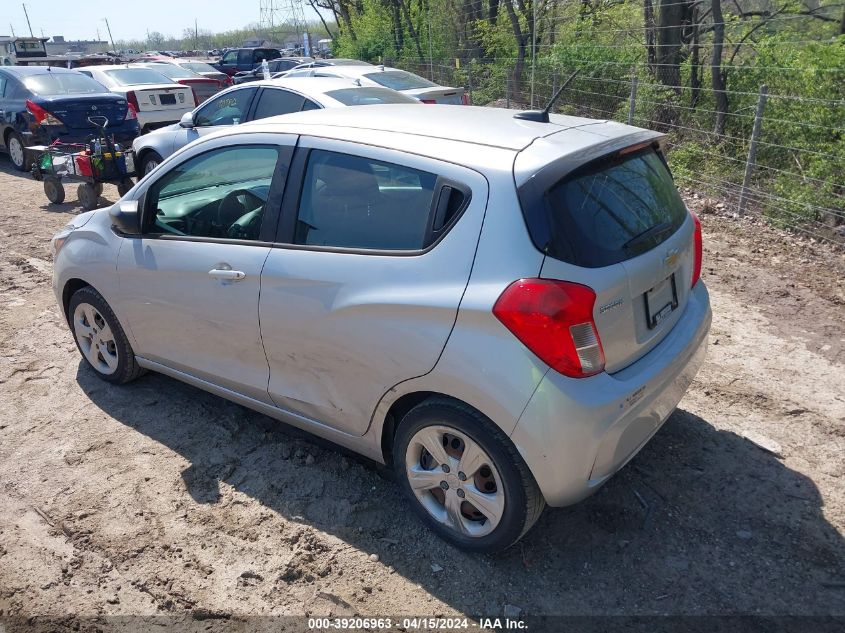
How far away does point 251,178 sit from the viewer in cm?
356

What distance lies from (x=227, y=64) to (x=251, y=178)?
26.7 meters

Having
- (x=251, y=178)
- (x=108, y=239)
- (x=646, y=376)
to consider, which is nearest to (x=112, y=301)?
(x=108, y=239)

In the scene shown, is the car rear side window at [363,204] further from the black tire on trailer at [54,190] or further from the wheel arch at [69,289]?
the black tire on trailer at [54,190]

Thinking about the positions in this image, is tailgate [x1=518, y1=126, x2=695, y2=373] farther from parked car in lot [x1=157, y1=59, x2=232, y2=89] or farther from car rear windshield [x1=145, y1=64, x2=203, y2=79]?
parked car in lot [x1=157, y1=59, x2=232, y2=89]

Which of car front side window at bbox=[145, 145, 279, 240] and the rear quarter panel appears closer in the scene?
the rear quarter panel

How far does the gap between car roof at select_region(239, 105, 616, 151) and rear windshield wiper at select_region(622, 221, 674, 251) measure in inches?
19.2

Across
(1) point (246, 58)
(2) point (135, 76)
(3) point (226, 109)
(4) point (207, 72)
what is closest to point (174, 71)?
(4) point (207, 72)

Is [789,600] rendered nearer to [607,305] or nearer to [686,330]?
[686,330]

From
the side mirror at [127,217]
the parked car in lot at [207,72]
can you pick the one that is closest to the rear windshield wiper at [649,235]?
the side mirror at [127,217]

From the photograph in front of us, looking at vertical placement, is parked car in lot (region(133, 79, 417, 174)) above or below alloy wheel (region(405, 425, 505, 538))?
above

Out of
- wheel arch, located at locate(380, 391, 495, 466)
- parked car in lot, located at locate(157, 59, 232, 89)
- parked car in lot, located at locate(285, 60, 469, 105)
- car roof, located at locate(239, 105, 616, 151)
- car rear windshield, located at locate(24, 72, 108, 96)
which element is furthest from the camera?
parked car in lot, located at locate(157, 59, 232, 89)

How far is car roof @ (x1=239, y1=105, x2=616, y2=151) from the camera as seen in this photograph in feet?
9.78

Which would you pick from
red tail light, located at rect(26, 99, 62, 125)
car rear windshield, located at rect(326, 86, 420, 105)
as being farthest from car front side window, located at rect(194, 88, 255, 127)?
red tail light, located at rect(26, 99, 62, 125)

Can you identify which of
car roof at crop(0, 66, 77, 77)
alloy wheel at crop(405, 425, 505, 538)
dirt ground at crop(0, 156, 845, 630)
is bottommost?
dirt ground at crop(0, 156, 845, 630)
